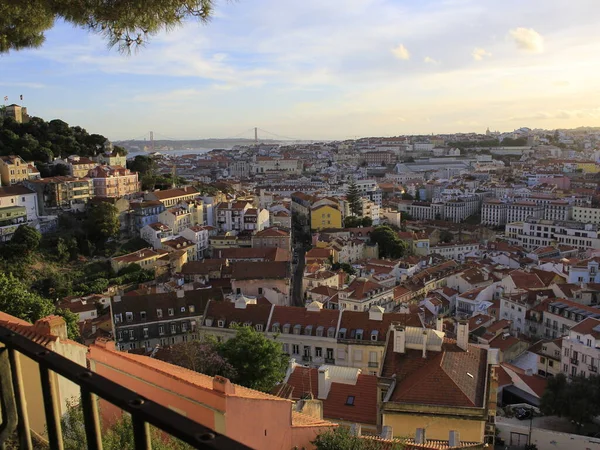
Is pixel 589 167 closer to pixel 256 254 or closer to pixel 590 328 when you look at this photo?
pixel 256 254

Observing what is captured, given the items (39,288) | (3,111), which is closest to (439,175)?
(3,111)

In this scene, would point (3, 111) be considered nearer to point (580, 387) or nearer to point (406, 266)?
point (406, 266)

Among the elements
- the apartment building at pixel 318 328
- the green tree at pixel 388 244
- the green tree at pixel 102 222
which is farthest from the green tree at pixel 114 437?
the green tree at pixel 388 244

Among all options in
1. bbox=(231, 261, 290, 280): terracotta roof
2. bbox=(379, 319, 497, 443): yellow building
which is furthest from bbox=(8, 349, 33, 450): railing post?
bbox=(231, 261, 290, 280): terracotta roof

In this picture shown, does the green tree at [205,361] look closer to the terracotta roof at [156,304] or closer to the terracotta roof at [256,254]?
the terracotta roof at [156,304]

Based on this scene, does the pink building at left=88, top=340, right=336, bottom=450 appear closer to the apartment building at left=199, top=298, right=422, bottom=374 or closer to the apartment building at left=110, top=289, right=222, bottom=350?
the apartment building at left=199, top=298, right=422, bottom=374

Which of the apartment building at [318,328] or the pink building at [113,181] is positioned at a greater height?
the pink building at [113,181]

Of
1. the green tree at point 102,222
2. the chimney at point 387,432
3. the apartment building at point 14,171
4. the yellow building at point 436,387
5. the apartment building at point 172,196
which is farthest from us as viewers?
the apartment building at point 172,196
